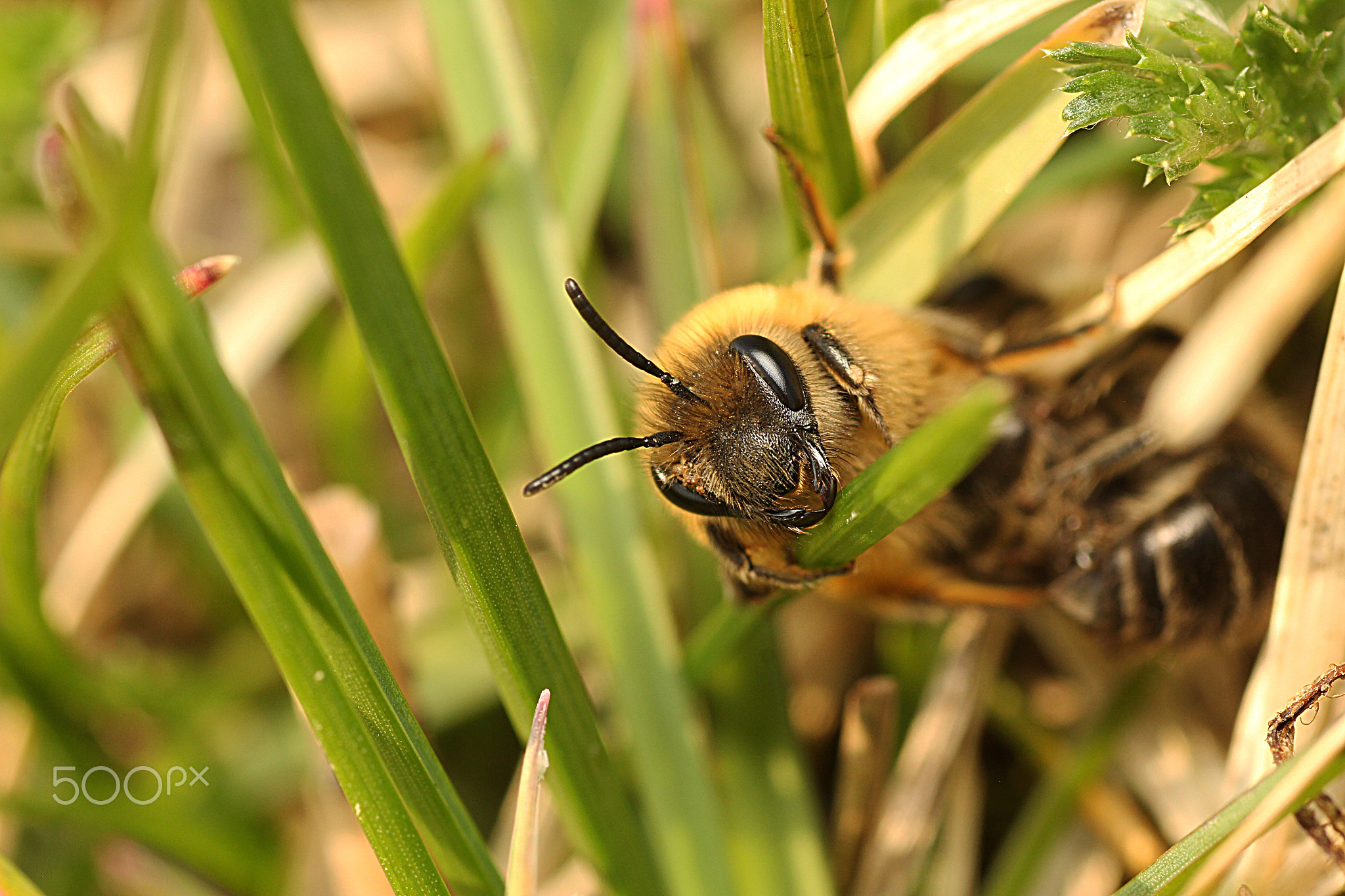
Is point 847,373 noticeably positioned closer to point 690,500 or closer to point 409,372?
point 690,500

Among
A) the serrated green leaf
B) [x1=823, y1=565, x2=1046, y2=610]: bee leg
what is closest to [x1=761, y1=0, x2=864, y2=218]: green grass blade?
the serrated green leaf

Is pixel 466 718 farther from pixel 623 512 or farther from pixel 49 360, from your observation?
pixel 49 360

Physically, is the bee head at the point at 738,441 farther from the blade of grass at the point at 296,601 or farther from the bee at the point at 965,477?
the blade of grass at the point at 296,601

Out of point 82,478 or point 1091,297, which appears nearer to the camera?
point 1091,297

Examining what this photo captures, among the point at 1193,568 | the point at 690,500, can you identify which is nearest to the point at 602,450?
the point at 690,500

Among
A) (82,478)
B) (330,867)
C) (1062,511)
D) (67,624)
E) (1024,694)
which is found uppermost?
(82,478)

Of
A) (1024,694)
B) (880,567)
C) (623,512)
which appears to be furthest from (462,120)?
(1024,694)

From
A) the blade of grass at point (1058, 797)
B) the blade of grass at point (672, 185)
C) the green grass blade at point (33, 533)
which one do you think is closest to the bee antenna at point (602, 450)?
the green grass blade at point (33, 533)
